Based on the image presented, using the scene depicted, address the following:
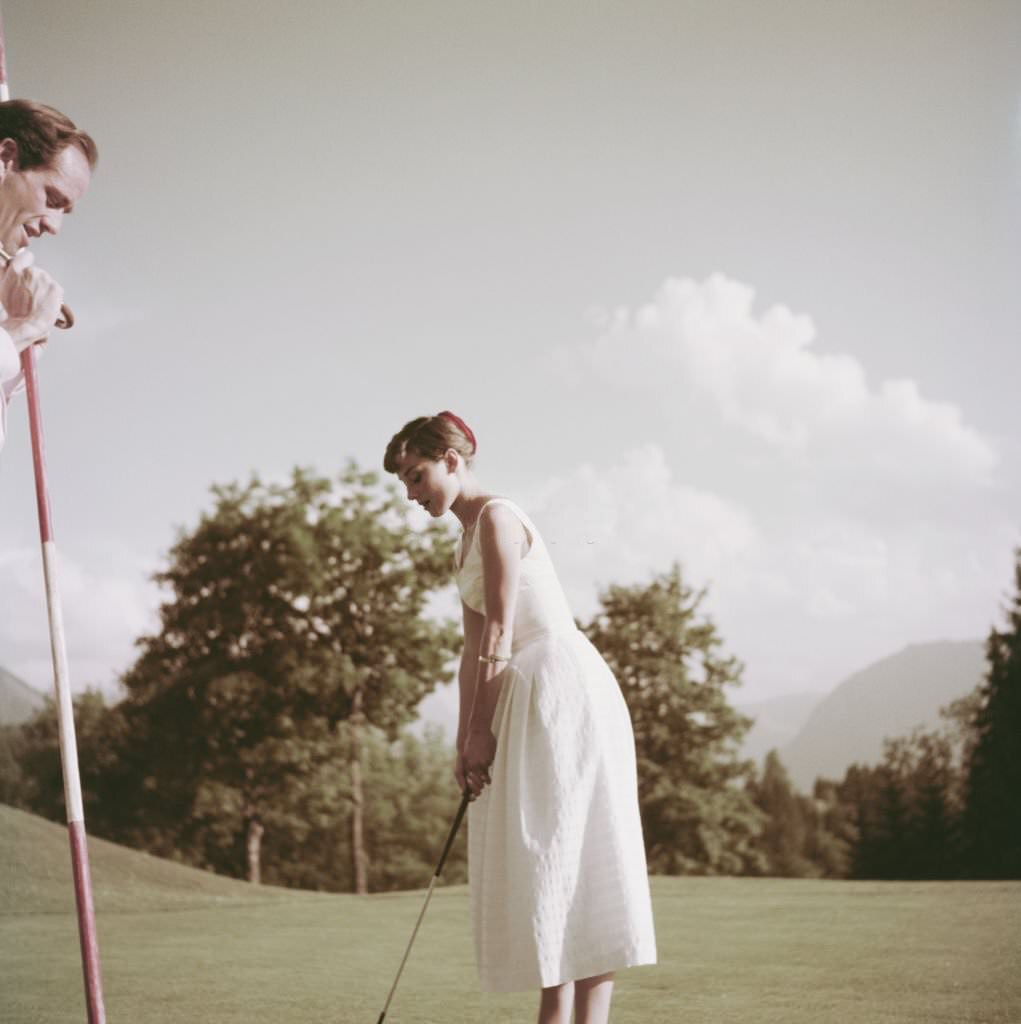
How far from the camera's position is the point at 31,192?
1.77 meters

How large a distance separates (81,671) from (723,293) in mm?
9199

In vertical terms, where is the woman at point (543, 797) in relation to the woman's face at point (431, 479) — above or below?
below

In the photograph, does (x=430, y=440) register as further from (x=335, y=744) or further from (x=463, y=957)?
(x=335, y=744)

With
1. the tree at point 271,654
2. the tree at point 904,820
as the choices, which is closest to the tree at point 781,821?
the tree at point 904,820

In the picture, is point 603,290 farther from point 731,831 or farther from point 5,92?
point 5,92

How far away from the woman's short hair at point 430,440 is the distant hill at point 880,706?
13.1m

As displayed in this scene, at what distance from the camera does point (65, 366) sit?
12.0 meters

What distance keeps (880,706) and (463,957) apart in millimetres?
13406

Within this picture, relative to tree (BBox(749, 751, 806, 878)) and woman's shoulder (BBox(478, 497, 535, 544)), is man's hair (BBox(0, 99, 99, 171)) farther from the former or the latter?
A: tree (BBox(749, 751, 806, 878))

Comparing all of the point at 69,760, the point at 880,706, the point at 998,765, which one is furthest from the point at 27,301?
the point at 880,706

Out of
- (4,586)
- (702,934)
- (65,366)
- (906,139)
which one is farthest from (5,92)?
(4,586)

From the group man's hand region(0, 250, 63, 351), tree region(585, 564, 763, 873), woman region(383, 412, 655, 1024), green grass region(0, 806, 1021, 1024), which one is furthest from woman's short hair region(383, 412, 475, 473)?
tree region(585, 564, 763, 873)

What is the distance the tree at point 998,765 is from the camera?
12.7 m

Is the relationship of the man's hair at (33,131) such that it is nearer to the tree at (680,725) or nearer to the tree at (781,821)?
the tree at (680,725)
